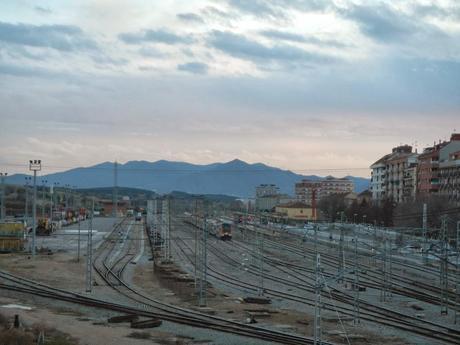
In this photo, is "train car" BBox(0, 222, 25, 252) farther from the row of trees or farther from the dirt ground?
the row of trees

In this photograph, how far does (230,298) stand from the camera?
28.0 m

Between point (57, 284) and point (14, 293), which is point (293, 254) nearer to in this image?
point (57, 284)

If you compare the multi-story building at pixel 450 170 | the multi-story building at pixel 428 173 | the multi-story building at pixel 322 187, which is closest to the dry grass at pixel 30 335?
the multi-story building at pixel 450 170

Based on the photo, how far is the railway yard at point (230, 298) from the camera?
766 inches

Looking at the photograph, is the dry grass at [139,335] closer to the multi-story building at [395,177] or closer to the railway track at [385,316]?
the railway track at [385,316]

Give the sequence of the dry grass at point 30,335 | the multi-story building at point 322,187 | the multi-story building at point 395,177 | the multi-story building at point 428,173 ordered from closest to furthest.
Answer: the dry grass at point 30,335
the multi-story building at point 428,173
the multi-story building at point 395,177
the multi-story building at point 322,187

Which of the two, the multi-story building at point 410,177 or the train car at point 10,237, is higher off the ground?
the multi-story building at point 410,177

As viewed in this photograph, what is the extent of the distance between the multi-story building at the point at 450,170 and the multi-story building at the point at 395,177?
23.9 ft

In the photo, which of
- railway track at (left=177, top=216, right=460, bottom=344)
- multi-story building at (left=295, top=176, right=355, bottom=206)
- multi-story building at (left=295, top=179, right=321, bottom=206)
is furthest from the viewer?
multi-story building at (left=295, top=176, right=355, bottom=206)

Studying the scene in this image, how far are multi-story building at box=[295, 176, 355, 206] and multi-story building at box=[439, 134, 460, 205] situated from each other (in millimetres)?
74967

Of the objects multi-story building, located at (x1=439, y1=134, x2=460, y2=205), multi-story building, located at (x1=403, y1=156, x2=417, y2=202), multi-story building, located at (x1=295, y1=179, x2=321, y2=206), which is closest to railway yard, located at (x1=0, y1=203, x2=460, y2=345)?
multi-story building, located at (x1=439, y1=134, x2=460, y2=205)

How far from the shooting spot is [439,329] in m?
21.2

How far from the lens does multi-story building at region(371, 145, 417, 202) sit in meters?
97.2

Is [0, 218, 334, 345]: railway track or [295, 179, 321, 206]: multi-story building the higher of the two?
[295, 179, 321, 206]: multi-story building
